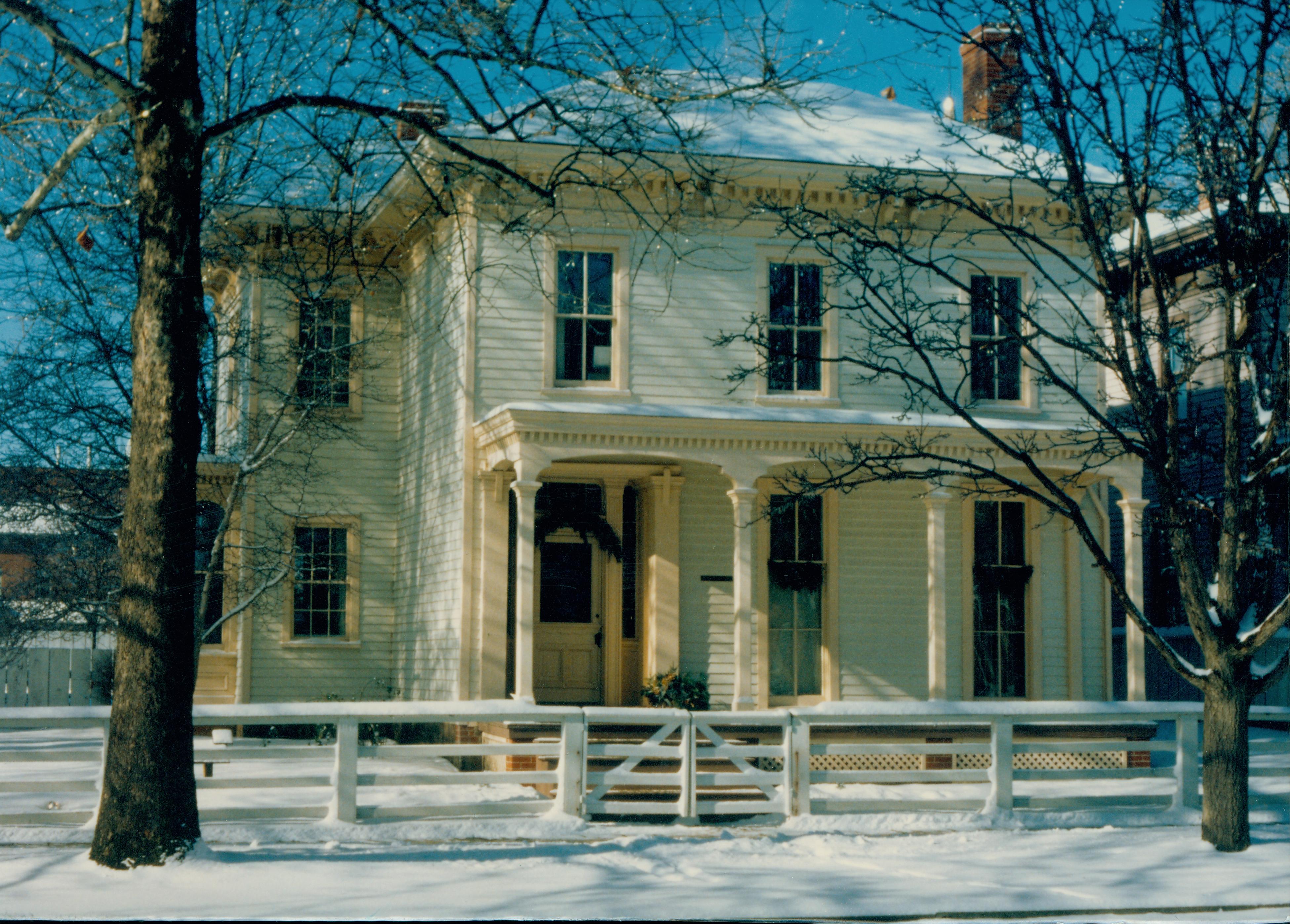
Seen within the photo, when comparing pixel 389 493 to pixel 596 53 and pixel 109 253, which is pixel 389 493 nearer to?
pixel 109 253

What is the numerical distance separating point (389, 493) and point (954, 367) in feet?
26.0


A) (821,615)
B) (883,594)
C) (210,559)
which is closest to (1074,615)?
(883,594)

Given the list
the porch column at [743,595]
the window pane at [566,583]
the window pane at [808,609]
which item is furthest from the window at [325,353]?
the window pane at [808,609]

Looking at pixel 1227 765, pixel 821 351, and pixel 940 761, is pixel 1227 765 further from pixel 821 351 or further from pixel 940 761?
pixel 821 351

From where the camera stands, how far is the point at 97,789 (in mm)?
10523

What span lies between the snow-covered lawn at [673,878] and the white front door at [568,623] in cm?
641

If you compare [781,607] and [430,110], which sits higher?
[430,110]

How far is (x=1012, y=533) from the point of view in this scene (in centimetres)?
1855

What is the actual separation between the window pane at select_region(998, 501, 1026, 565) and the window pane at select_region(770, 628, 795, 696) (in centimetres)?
313

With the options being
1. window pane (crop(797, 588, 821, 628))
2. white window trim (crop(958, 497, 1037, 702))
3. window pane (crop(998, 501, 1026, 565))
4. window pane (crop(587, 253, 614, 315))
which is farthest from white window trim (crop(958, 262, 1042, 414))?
window pane (crop(587, 253, 614, 315))

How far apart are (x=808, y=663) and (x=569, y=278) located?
564cm

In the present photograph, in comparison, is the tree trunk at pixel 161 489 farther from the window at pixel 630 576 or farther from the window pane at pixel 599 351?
the window at pixel 630 576

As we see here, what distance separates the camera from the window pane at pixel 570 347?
55.9ft

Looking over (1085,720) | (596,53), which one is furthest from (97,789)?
(1085,720)
